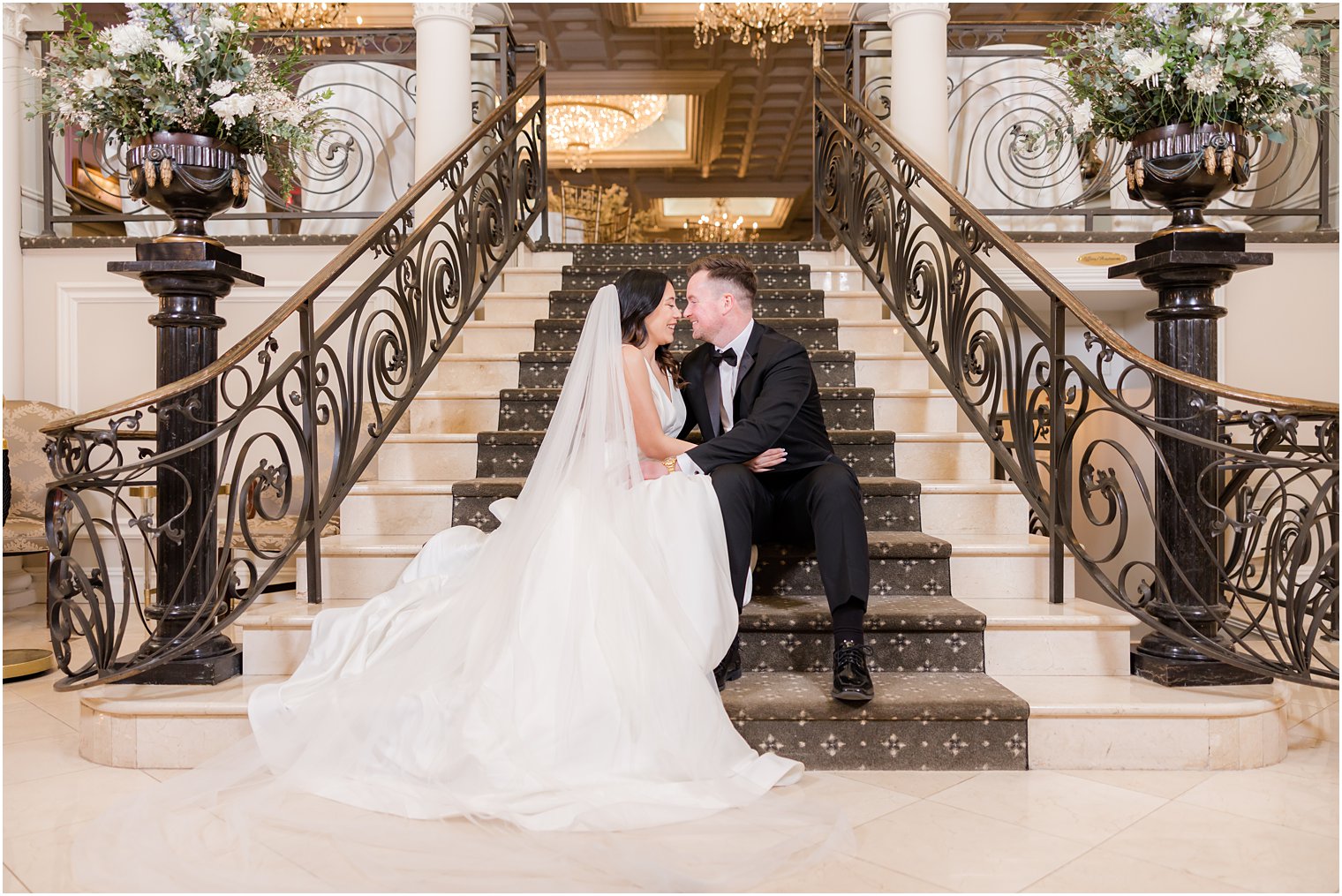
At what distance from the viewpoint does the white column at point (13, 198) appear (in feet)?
18.1

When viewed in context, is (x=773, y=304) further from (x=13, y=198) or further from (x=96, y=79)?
(x=13, y=198)

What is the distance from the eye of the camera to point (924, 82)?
18.1 feet

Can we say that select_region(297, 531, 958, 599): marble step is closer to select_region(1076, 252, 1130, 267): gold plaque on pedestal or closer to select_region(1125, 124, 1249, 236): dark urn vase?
select_region(1125, 124, 1249, 236): dark urn vase

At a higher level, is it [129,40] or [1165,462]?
[129,40]

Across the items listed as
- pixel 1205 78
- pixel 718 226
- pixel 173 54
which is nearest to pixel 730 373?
pixel 1205 78

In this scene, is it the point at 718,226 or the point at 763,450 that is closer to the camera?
the point at 763,450

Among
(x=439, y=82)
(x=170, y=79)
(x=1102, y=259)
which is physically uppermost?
(x=439, y=82)

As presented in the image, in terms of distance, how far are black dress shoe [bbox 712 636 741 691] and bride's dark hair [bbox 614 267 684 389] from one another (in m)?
1.07

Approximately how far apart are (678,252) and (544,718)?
3.85m

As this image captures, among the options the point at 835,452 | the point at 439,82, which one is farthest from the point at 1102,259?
the point at 439,82

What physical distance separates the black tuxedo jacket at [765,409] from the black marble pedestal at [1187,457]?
1073 millimetres

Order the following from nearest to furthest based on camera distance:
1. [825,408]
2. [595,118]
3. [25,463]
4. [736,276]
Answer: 1. [736,276]
2. [825,408]
3. [25,463]
4. [595,118]

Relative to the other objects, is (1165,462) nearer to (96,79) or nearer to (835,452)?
(835,452)

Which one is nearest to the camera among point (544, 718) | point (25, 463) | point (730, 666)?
point (544, 718)
